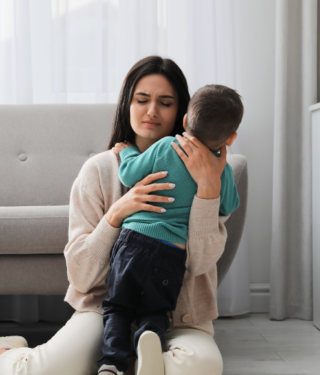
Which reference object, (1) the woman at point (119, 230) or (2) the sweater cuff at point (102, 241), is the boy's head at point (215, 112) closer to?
(1) the woman at point (119, 230)

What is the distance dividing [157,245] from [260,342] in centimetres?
86

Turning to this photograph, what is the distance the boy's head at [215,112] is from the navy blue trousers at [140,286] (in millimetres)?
277

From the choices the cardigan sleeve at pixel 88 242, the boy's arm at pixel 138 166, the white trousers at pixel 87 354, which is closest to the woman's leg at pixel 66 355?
the white trousers at pixel 87 354

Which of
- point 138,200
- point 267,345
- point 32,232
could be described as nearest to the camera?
point 138,200

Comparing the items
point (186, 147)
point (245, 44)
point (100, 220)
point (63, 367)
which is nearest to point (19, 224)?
point (100, 220)

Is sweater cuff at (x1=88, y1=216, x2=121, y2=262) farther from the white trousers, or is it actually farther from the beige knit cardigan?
the white trousers

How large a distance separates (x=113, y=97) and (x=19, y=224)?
103cm

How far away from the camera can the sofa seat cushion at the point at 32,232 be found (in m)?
1.32

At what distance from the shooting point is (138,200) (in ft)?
3.11

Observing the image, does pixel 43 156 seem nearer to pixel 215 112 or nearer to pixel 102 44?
pixel 102 44

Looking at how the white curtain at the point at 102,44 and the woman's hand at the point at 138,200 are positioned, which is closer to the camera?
the woman's hand at the point at 138,200

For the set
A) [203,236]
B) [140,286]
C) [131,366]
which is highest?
[203,236]

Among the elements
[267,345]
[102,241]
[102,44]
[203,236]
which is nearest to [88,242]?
[102,241]

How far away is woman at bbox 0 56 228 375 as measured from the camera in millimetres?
910
